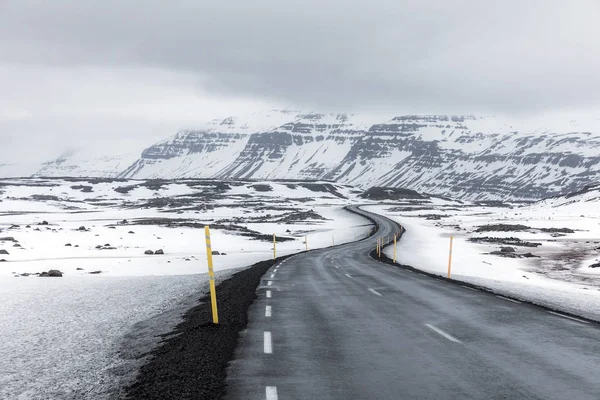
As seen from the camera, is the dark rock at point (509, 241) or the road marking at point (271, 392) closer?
the road marking at point (271, 392)

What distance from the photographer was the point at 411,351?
9.59m

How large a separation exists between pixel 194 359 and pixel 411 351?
4.09 m

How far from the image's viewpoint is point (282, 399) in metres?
6.93

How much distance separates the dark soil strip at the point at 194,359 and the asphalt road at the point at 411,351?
0.96 feet

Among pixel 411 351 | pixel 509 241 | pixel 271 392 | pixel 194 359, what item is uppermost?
pixel 271 392

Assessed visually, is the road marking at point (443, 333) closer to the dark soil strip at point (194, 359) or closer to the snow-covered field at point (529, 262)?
the dark soil strip at point (194, 359)

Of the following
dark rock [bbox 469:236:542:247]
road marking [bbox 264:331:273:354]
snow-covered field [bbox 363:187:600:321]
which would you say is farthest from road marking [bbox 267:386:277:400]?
dark rock [bbox 469:236:542:247]

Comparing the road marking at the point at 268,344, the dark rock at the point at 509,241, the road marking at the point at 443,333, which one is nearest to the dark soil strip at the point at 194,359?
the road marking at the point at 268,344

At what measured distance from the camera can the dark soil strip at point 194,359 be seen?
23.8 ft

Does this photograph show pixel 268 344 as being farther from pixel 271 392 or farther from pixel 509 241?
pixel 509 241

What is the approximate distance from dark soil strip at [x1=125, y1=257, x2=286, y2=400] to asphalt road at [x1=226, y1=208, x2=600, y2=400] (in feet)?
0.96

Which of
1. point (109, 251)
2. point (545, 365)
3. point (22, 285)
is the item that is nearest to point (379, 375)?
point (545, 365)

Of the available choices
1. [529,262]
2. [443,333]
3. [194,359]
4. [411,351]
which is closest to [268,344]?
[194,359]

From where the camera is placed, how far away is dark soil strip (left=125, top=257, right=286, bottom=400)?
23.8ft
